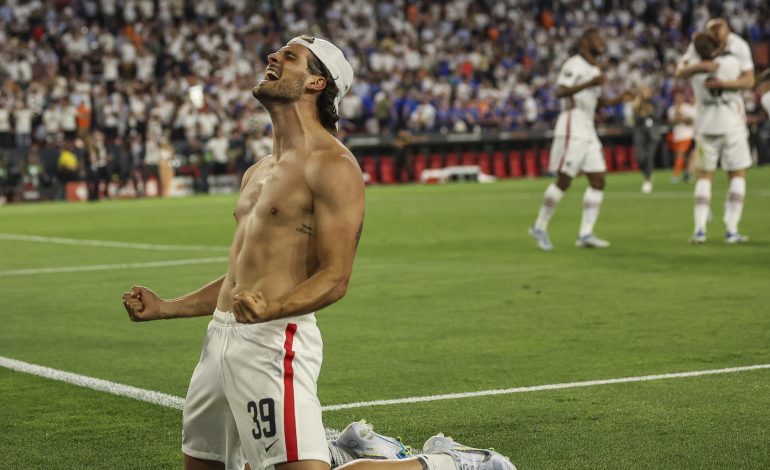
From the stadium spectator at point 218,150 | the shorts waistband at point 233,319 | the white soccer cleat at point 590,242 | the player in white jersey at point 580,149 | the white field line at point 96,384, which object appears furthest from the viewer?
the stadium spectator at point 218,150

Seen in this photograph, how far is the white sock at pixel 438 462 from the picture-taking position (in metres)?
4.79

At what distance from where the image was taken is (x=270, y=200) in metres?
4.55

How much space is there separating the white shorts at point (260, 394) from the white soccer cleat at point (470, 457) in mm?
666

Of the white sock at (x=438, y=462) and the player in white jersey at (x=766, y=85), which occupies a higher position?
the player in white jersey at (x=766, y=85)

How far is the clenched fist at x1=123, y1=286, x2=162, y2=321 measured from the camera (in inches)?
195

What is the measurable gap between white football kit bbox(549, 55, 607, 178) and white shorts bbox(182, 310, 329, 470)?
11.4m

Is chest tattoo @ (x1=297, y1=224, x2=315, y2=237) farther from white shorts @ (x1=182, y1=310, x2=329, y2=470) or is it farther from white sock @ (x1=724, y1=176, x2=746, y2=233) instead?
white sock @ (x1=724, y1=176, x2=746, y2=233)

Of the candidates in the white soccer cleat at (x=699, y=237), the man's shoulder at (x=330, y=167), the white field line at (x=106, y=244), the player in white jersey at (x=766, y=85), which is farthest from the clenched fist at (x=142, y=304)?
the white field line at (x=106, y=244)

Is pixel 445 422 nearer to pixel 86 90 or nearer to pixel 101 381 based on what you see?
pixel 101 381

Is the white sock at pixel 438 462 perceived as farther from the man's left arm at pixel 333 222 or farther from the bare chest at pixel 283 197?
the bare chest at pixel 283 197

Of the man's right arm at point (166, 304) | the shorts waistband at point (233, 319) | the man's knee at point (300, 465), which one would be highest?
the shorts waistband at point (233, 319)

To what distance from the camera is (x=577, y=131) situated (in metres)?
15.8

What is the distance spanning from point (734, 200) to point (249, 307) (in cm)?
1217

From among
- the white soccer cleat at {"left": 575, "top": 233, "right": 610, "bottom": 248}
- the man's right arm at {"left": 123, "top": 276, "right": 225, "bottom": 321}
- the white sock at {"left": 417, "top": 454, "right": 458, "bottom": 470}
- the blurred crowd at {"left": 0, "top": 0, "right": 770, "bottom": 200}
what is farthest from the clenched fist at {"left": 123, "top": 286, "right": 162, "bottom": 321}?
the blurred crowd at {"left": 0, "top": 0, "right": 770, "bottom": 200}
